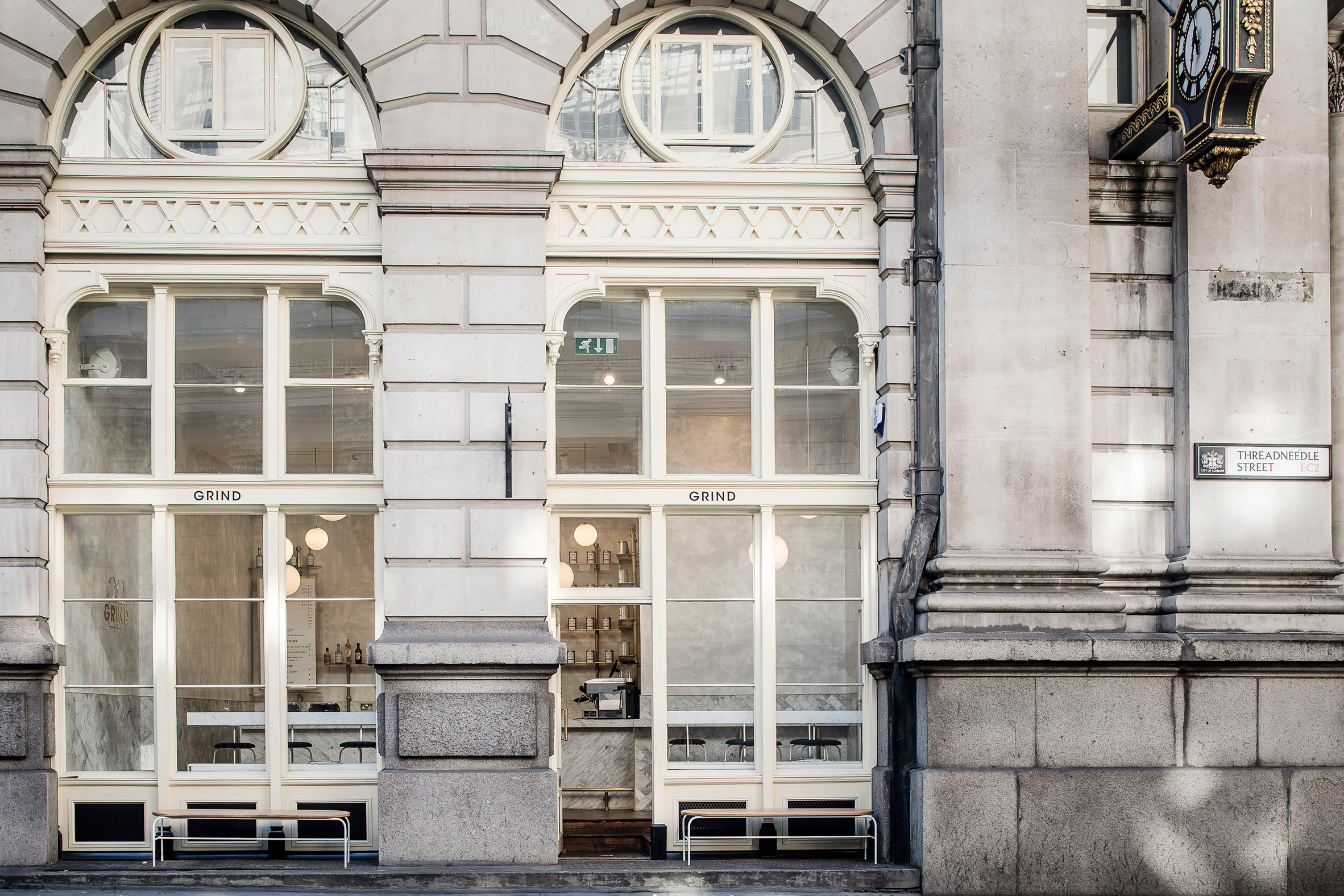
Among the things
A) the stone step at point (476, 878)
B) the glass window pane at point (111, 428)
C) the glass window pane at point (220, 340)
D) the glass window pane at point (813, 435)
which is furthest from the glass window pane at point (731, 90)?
the stone step at point (476, 878)

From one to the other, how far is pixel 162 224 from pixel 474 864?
679 centimetres

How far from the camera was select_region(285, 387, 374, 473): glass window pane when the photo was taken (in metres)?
12.2

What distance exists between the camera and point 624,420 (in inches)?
489

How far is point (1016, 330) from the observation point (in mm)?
11711

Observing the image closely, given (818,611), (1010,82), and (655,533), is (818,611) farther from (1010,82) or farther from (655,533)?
Answer: (1010,82)

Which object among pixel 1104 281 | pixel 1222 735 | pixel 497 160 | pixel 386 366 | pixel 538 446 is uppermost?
pixel 497 160

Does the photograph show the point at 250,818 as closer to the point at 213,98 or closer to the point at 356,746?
the point at 356,746

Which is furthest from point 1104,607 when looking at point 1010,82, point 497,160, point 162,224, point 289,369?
point 162,224

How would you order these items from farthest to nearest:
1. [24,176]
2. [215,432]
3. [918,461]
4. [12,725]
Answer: [215,432] → [918,461] → [24,176] → [12,725]

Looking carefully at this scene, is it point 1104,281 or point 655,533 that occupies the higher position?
point 1104,281

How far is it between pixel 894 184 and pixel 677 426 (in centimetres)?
319

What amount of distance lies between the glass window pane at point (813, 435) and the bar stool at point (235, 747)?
19.1 feet

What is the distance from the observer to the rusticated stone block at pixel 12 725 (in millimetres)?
11273

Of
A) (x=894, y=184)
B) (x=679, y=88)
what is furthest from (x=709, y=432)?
(x=679, y=88)
